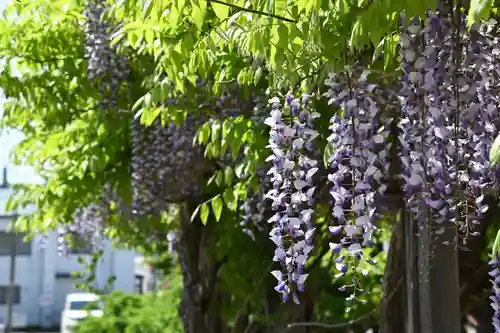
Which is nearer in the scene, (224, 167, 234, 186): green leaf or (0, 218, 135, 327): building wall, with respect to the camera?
(224, 167, 234, 186): green leaf

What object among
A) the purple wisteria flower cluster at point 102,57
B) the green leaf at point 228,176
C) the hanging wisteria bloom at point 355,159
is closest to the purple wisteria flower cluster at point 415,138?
the hanging wisteria bloom at point 355,159

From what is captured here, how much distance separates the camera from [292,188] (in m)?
2.67

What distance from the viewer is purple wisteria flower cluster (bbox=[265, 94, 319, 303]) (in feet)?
8.36

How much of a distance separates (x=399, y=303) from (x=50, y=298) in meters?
24.4

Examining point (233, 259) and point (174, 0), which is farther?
point (233, 259)

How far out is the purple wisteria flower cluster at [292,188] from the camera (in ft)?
8.36

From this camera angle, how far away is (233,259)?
6.28 m

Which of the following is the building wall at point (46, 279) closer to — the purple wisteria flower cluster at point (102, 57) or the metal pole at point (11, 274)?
the metal pole at point (11, 274)

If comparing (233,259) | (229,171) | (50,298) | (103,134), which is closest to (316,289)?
(233,259)

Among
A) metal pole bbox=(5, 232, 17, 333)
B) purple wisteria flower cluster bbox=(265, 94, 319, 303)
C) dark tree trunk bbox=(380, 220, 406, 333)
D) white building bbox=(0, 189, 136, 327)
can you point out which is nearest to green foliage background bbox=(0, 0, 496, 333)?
purple wisteria flower cluster bbox=(265, 94, 319, 303)

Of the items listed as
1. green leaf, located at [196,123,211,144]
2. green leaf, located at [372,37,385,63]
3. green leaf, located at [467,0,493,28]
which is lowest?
green leaf, located at [467,0,493,28]

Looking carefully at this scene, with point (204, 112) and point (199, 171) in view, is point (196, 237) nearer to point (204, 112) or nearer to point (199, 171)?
point (199, 171)

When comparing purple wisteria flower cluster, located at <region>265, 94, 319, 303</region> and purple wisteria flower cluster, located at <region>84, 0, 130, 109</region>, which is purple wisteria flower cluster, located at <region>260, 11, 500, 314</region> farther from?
purple wisteria flower cluster, located at <region>84, 0, 130, 109</region>

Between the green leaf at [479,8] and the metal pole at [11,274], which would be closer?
the green leaf at [479,8]
